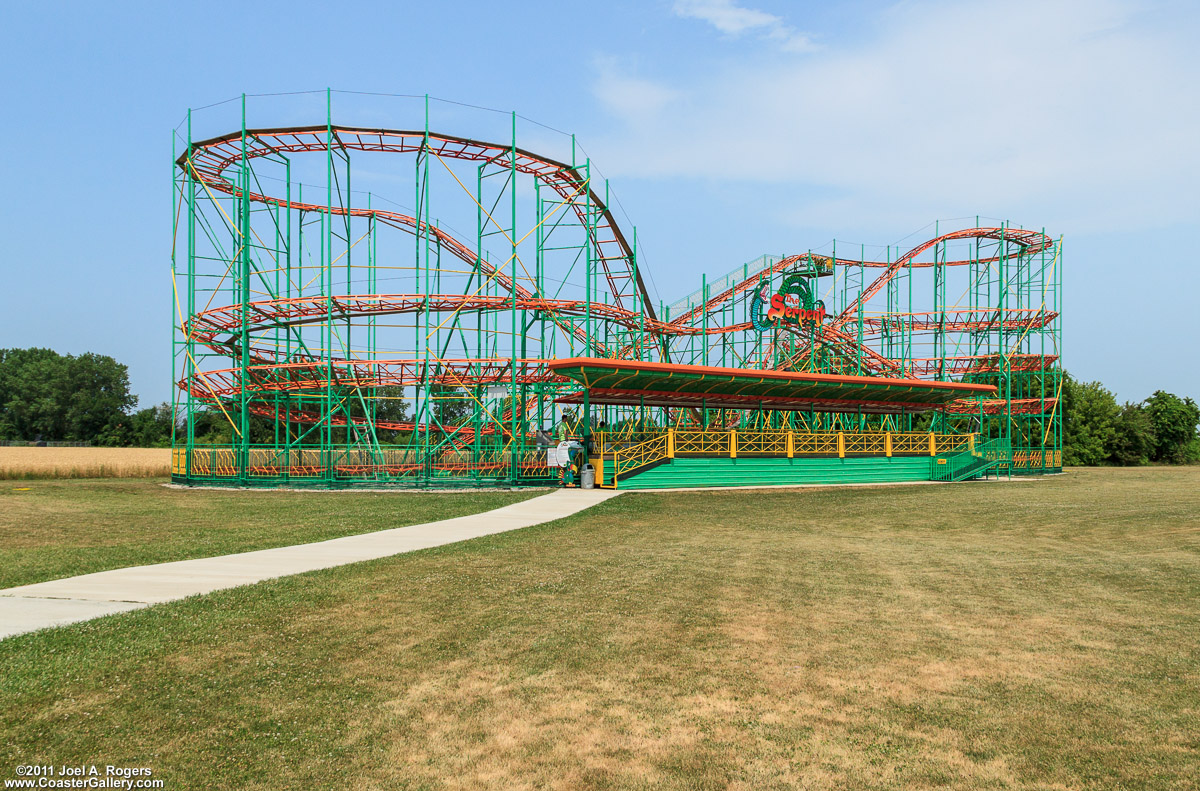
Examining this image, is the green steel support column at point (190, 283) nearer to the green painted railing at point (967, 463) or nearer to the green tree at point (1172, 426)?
the green painted railing at point (967, 463)

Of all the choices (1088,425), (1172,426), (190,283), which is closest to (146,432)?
(190,283)

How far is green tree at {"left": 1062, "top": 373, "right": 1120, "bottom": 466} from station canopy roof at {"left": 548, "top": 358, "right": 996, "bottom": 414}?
25.0 meters

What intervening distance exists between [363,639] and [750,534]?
390 inches

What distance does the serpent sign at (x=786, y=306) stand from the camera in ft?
149

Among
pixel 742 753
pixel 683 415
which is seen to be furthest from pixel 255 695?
pixel 683 415

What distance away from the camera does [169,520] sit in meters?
17.0

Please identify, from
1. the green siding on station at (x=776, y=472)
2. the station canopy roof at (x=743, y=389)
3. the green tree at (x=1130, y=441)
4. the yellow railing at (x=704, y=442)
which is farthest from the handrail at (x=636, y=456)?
the green tree at (x=1130, y=441)

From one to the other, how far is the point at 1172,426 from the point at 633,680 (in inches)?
3039

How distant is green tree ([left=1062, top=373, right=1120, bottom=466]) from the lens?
58.9 metres

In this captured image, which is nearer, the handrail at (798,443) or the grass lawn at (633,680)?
the grass lawn at (633,680)

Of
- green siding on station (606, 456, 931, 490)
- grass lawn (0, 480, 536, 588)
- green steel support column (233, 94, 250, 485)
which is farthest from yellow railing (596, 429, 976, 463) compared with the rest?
green steel support column (233, 94, 250, 485)

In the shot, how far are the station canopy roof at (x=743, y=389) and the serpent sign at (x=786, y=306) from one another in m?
7.09

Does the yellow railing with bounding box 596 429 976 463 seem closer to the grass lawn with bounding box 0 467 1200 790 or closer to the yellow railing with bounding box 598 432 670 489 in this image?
the yellow railing with bounding box 598 432 670 489

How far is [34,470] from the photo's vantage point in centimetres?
3491
